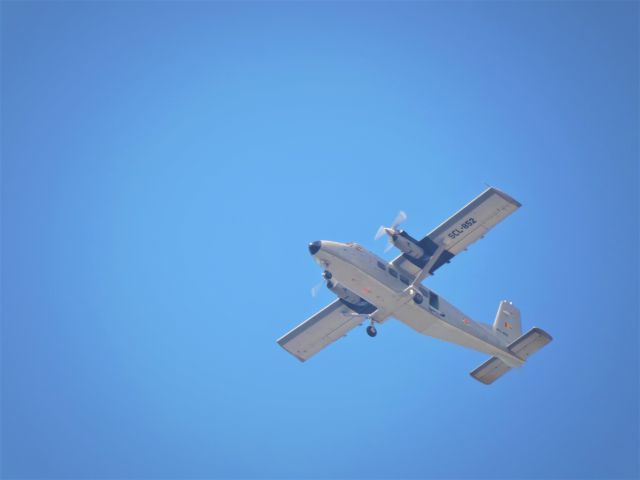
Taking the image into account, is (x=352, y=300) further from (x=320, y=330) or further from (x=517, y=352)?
(x=517, y=352)

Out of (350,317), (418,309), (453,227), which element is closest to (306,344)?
(350,317)

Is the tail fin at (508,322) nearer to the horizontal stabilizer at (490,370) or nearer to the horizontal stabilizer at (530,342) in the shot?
the horizontal stabilizer at (490,370)

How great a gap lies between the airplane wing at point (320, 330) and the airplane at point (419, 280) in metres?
0.06

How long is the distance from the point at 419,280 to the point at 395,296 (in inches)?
46.0

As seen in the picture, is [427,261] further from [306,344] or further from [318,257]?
[306,344]

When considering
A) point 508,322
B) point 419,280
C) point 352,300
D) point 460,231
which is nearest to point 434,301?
point 419,280

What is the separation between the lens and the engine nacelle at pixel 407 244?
2911cm

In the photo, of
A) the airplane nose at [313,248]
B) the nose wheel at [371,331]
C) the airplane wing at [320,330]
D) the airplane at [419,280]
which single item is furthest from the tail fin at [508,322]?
the airplane nose at [313,248]

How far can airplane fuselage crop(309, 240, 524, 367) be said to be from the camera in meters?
28.1

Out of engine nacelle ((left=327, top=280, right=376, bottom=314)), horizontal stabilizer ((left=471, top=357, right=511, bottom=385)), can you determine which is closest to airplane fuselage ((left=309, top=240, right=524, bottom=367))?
engine nacelle ((left=327, top=280, right=376, bottom=314))

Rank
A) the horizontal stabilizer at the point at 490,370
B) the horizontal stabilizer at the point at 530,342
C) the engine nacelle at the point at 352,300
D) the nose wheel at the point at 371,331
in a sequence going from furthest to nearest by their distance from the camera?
the horizontal stabilizer at the point at 490,370 → the horizontal stabilizer at the point at 530,342 → the engine nacelle at the point at 352,300 → the nose wheel at the point at 371,331

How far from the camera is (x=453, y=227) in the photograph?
96.3 ft

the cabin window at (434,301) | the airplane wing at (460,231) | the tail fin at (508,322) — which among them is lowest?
the tail fin at (508,322)

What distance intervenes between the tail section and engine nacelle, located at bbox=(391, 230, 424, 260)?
5805 mm
